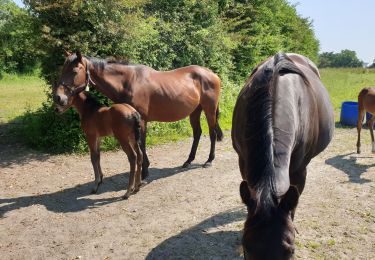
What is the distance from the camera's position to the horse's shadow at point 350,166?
584 cm

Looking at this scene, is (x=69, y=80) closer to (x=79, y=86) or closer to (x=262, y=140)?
(x=79, y=86)

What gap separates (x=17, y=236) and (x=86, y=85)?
2.32 m

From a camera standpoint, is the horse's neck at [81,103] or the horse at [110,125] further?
the horse's neck at [81,103]

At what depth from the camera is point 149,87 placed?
5.85 m

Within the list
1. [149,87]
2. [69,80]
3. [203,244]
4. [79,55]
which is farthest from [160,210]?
[79,55]

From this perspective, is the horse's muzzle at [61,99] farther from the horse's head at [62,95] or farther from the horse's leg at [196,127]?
the horse's leg at [196,127]

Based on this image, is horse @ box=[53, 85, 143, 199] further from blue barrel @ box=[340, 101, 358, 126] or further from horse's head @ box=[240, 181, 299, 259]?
blue barrel @ box=[340, 101, 358, 126]

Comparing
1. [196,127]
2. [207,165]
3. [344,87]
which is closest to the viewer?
[207,165]

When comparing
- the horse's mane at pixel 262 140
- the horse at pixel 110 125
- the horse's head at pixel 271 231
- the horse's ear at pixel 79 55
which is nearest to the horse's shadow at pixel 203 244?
the horse at pixel 110 125

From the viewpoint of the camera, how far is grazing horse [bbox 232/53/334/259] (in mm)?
1819

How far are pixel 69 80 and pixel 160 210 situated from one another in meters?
2.33

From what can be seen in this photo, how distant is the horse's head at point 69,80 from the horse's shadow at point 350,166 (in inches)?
186

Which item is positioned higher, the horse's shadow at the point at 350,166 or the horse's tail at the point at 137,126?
the horse's tail at the point at 137,126

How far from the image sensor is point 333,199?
5.01 m
